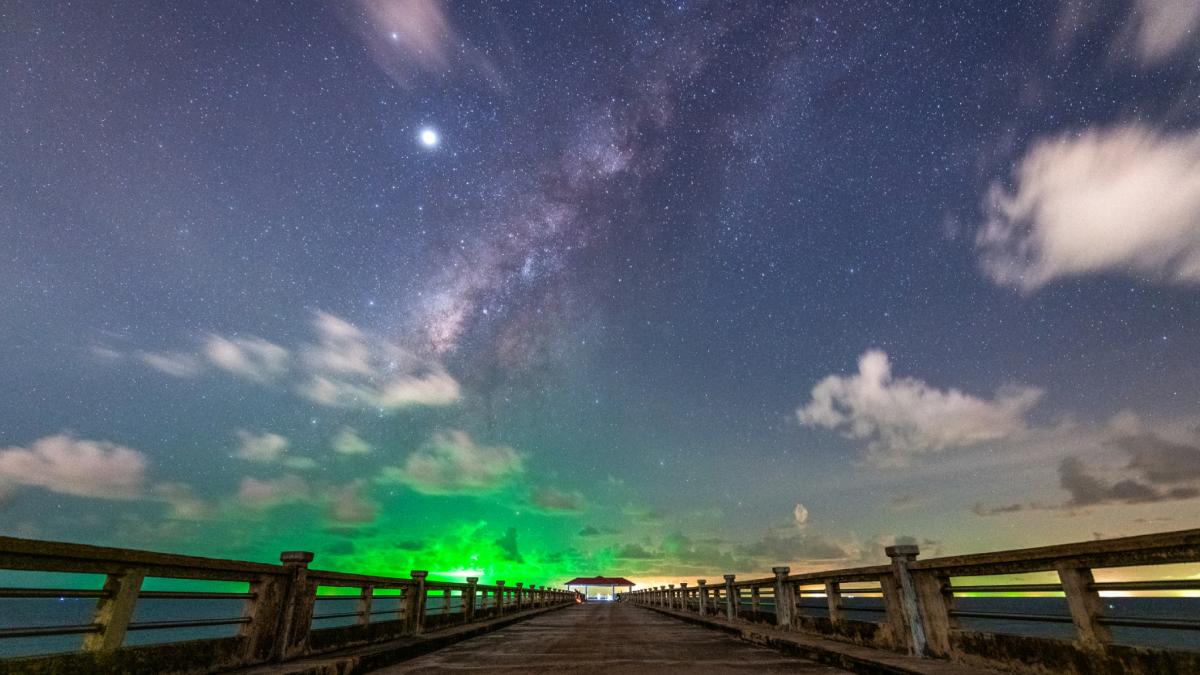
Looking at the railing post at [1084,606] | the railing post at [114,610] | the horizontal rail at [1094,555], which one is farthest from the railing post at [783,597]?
the railing post at [114,610]

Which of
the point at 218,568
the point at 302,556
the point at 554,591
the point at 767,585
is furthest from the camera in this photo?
the point at 554,591

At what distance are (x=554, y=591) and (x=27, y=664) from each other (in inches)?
1953

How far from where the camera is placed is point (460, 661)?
877cm

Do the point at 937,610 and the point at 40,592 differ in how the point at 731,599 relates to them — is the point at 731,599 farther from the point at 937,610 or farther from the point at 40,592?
the point at 40,592

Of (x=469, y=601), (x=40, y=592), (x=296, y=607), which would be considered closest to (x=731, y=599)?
(x=469, y=601)

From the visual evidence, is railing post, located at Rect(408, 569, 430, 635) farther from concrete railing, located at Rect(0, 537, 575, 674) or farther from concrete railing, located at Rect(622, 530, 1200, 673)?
concrete railing, located at Rect(622, 530, 1200, 673)

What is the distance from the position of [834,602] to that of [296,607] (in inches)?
344

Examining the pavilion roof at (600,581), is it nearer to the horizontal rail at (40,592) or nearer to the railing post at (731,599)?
the railing post at (731,599)

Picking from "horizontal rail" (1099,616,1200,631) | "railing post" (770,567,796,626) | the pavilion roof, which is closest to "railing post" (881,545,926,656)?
"horizontal rail" (1099,616,1200,631)

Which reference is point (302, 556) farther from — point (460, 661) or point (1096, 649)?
point (1096, 649)

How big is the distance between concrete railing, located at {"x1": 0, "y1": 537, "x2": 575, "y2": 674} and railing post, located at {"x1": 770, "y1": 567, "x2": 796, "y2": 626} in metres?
8.20

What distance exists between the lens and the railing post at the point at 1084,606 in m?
5.03

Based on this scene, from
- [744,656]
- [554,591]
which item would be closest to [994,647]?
[744,656]

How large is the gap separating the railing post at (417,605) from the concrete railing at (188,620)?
313 mm
